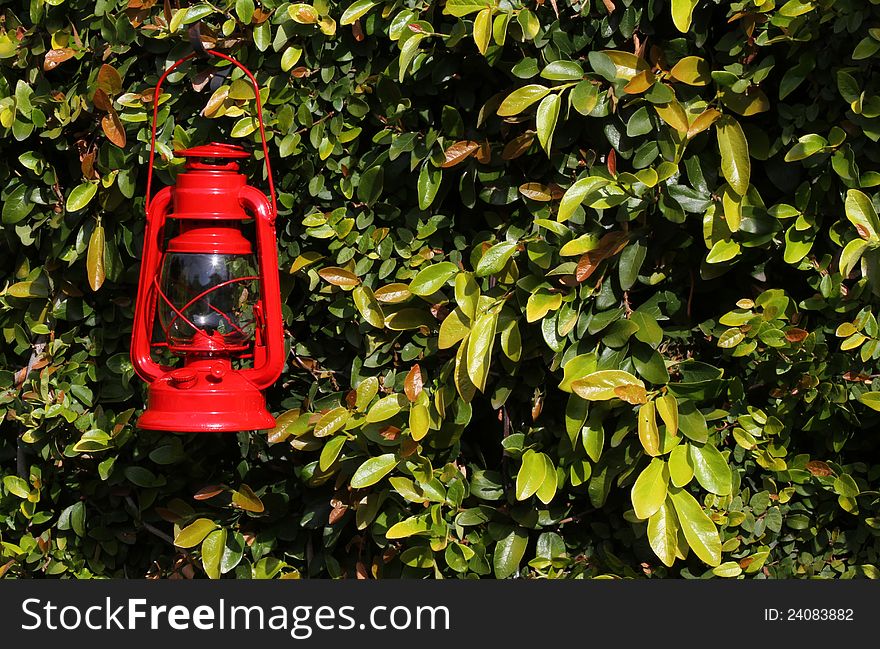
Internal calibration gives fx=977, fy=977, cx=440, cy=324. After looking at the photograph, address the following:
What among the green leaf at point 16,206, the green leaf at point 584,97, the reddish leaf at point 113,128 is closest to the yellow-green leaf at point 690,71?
the green leaf at point 584,97

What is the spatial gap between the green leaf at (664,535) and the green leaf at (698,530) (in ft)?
0.05

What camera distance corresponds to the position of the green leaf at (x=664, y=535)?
1.65m

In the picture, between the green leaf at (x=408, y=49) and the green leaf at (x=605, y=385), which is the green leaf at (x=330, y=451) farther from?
the green leaf at (x=408, y=49)

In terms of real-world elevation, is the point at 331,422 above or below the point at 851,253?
below

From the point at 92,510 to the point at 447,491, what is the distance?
0.80m

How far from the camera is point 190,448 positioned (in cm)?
200

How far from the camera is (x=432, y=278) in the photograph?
176cm

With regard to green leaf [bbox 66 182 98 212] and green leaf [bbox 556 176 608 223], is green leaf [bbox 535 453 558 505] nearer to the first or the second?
green leaf [bbox 556 176 608 223]

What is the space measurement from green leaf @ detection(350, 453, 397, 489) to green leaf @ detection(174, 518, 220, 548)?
349 millimetres

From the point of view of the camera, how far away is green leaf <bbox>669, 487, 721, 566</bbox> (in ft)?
5.39

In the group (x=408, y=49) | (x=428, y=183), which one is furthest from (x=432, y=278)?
(x=408, y=49)

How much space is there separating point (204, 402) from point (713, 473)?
865mm

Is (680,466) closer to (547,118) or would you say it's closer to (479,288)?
(479,288)

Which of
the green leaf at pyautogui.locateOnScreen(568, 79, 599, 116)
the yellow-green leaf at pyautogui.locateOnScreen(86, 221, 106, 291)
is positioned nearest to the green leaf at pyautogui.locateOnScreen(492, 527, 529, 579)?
the green leaf at pyautogui.locateOnScreen(568, 79, 599, 116)
